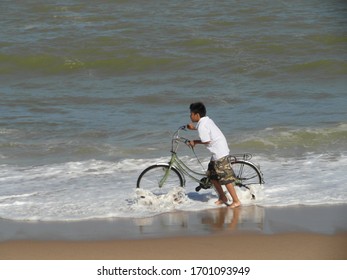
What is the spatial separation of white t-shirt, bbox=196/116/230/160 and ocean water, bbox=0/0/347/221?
76 cm

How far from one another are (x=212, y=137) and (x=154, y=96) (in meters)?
8.12

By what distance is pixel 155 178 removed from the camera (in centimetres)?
1081

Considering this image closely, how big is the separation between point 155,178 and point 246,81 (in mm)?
8753

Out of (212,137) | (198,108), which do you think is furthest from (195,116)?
(212,137)

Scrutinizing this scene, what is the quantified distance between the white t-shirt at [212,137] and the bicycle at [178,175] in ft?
0.80

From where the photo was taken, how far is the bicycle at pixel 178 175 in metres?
10.3

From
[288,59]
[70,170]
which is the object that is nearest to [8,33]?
[288,59]

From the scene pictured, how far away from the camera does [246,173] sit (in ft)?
35.1

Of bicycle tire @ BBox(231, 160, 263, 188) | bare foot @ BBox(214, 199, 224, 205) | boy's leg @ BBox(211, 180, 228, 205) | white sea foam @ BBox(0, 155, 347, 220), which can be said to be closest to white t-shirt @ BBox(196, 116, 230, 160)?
boy's leg @ BBox(211, 180, 228, 205)

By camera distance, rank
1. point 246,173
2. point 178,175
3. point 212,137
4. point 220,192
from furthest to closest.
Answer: point 246,173 → point 178,175 → point 220,192 → point 212,137

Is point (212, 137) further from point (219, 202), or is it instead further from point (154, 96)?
point (154, 96)

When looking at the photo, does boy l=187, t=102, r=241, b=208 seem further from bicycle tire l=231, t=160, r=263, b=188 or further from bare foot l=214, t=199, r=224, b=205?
bicycle tire l=231, t=160, r=263, b=188

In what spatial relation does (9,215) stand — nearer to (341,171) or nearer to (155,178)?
(155,178)

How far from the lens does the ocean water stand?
1086 centimetres
